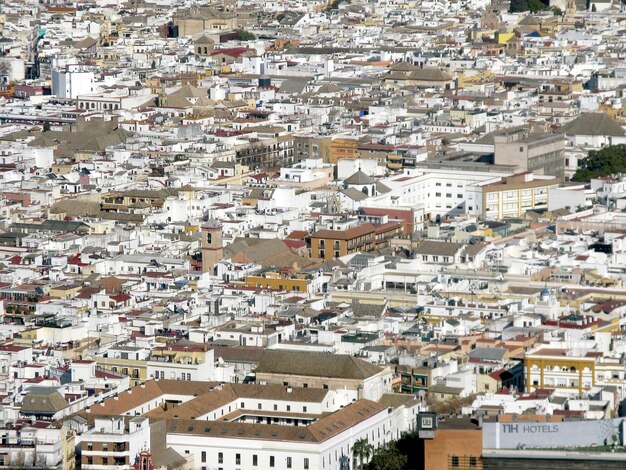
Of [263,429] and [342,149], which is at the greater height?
[263,429]

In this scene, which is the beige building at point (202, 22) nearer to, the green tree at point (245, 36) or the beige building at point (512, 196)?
the green tree at point (245, 36)

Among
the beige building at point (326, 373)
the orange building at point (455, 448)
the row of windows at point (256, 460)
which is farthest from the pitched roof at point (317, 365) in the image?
the orange building at point (455, 448)

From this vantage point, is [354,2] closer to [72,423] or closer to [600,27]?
[600,27]

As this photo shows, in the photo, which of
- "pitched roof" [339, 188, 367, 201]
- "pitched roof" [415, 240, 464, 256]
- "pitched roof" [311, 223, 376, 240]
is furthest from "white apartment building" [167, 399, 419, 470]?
"pitched roof" [339, 188, 367, 201]

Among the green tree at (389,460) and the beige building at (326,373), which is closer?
the green tree at (389,460)

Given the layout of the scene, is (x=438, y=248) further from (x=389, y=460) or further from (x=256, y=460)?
(x=389, y=460)

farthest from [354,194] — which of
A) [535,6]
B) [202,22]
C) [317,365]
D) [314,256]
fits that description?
[535,6]

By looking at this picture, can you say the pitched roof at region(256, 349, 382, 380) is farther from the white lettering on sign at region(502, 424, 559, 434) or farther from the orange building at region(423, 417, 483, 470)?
the white lettering on sign at region(502, 424, 559, 434)
